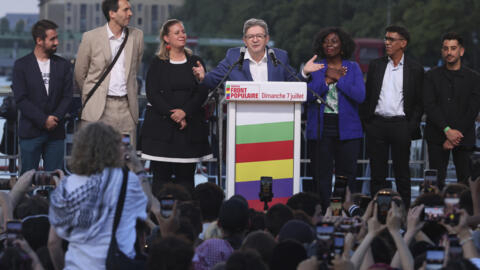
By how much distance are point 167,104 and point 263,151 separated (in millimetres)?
1390

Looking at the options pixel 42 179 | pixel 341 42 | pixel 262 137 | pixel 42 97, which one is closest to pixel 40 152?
pixel 42 97

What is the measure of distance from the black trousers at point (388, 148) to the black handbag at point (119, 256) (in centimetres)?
440

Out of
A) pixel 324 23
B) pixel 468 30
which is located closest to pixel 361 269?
pixel 468 30

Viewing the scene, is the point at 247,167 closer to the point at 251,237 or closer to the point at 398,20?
the point at 251,237

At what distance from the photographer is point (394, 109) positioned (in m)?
9.27

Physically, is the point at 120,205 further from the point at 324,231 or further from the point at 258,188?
the point at 258,188

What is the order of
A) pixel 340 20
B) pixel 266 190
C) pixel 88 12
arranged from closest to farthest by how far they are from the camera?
pixel 266 190 → pixel 340 20 → pixel 88 12

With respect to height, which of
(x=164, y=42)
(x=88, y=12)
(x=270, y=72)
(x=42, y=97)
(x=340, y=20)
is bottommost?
(x=42, y=97)

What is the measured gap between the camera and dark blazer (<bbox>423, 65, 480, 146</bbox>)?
931 cm

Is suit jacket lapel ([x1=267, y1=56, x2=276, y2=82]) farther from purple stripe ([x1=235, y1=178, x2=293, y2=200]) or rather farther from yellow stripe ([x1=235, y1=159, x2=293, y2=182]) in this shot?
purple stripe ([x1=235, y1=178, x2=293, y2=200])

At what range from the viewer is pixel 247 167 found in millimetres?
7859

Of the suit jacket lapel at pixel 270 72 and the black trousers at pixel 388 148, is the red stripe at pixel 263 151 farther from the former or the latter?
the black trousers at pixel 388 148

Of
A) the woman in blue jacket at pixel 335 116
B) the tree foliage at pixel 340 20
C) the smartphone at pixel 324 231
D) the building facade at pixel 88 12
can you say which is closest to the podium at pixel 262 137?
the woman in blue jacket at pixel 335 116

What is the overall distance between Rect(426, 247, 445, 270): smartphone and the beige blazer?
4736 millimetres
